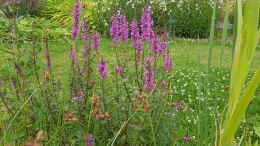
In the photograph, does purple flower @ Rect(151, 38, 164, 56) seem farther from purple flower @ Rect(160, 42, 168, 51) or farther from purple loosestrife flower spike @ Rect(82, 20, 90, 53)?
purple loosestrife flower spike @ Rect(82, 20, 90, 53)

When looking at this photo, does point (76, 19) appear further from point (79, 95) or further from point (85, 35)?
point (79, 95)

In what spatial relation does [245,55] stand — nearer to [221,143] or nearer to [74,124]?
[221,143]

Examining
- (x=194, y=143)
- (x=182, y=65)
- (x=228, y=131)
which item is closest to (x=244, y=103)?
(x=228, y=131)

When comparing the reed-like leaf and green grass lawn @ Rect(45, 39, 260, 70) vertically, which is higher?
the reed-like leaf

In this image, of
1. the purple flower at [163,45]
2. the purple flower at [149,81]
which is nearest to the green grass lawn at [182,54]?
the purple flower at [163,45]

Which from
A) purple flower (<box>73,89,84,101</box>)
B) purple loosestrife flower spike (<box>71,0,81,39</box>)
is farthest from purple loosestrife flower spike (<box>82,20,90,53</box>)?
purple flower (<box>73,89,84,101</box>)

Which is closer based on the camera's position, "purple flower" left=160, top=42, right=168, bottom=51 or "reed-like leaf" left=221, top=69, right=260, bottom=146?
"reed-like leaf" left=221, top=69, right=260, bottom=146

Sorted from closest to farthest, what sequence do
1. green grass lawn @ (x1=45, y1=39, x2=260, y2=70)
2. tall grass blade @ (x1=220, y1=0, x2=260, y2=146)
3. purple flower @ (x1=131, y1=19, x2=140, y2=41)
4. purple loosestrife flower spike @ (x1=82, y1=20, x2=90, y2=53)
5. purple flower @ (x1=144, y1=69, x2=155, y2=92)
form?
tall grass blade @ (x1=220, y1=0, x2=260, y2=146), purple flower @ (x1=144, y1=69, x2=155, y2=92), purple loosestrife flower spike @ (x1=82, y1=20, x2=90, y2=53), purple flower @ (x1=131, y1=19, x2=140, y2=41), green grass lawn @ (x1=45, y1=39, x2=260, y2=70)

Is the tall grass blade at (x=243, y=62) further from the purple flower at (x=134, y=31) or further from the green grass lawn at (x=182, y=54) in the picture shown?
the green grass lawn at (x=182, y=54)

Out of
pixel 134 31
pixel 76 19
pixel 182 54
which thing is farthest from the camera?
pixel 182 54

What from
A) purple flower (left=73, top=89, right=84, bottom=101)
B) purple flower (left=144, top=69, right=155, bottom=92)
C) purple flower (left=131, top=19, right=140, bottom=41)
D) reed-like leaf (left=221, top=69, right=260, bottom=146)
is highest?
purple flower (left=131, top=19, right=140, bottom=41)

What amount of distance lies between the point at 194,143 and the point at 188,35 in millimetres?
6136

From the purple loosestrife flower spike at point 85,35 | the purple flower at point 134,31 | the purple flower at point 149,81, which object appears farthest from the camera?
the purple flower at point 134,31

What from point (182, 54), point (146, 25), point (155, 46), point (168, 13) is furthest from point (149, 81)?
point (168, 13)
